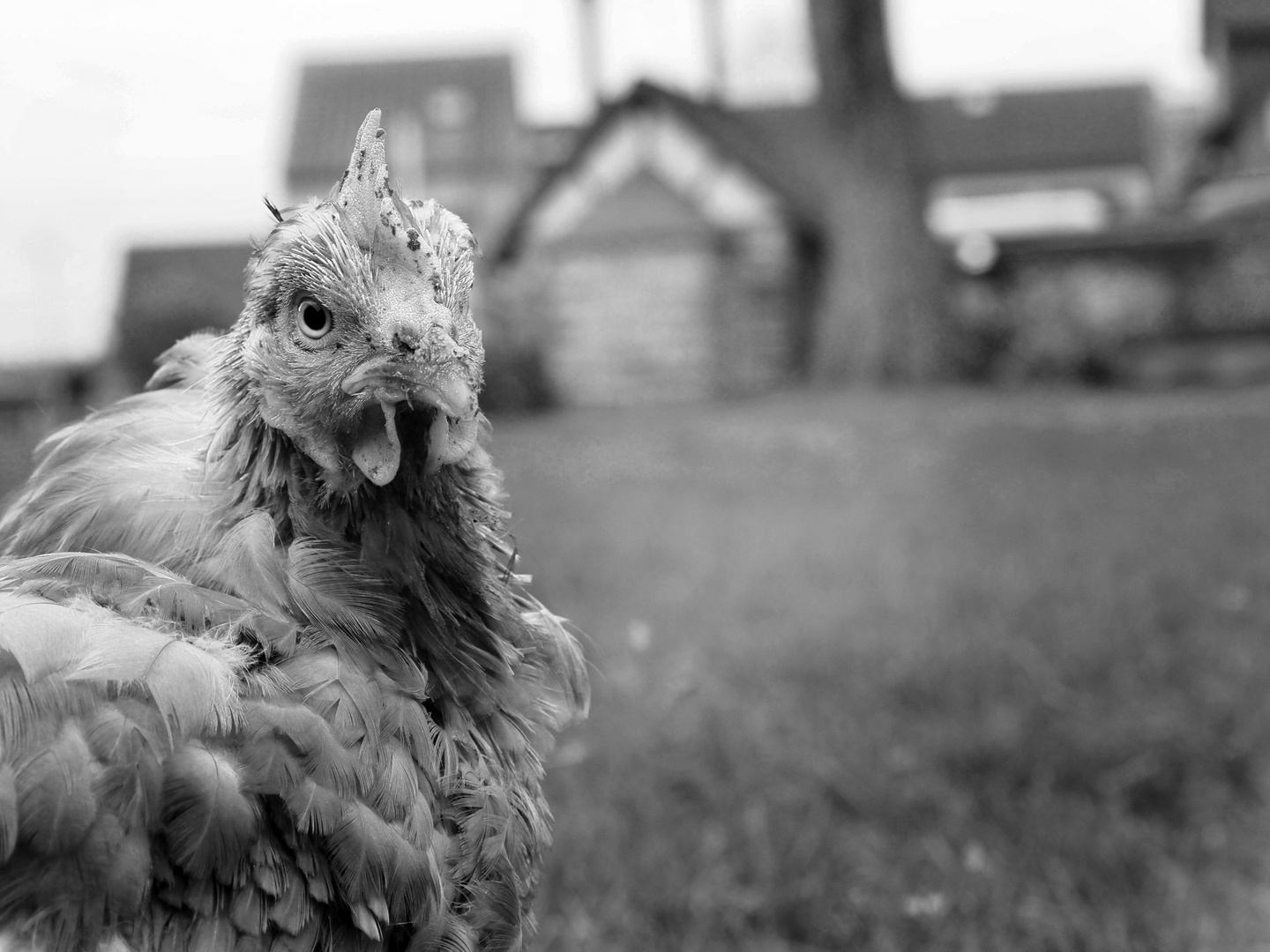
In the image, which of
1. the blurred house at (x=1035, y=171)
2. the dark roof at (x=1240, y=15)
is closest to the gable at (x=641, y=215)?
the blurred house at (x=1035, y=171)

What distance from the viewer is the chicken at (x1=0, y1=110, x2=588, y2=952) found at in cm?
140

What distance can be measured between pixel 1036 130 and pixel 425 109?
17.5 metres

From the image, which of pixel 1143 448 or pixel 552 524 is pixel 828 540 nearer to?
pixel 552 524

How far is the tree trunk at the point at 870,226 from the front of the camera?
596 inches

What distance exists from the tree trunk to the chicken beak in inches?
539

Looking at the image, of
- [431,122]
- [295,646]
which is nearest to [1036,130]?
[431,122]

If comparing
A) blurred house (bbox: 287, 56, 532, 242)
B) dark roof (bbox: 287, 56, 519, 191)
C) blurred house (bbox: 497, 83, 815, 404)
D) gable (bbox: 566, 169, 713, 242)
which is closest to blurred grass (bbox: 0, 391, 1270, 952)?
blurred house (bbox: 497, 83, 815, 404)

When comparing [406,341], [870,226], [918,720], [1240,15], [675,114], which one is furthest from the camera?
[1240,15]

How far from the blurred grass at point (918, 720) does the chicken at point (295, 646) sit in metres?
0.66

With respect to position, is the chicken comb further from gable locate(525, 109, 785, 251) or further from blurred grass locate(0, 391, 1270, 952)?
gable locate(525, 109, 785, 251)

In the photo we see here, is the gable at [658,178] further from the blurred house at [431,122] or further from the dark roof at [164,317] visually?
the blurred house at [431,122]

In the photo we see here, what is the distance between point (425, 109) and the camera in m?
33.9

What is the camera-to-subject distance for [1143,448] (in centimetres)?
887

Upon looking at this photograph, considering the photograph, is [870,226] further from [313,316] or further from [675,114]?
[313,316]
